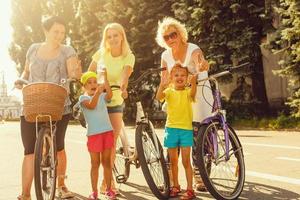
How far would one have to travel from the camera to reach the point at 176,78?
16.9 ft

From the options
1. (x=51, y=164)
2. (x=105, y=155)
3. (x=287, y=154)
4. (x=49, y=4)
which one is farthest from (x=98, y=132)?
(x=49, y=4)

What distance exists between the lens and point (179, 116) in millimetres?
5148

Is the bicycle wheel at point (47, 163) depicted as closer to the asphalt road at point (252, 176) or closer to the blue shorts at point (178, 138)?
the asphalt road at point (252, 176)

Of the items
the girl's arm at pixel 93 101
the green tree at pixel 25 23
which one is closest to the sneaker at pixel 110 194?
the girl's arm at pixel 93 101

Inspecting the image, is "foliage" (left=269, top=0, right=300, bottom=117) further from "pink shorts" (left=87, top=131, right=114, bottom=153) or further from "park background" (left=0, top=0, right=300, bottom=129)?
"pink shorts" (left=87, top=131, right=114, bottom=153)

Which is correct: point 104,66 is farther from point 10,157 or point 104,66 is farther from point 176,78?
point 10,157

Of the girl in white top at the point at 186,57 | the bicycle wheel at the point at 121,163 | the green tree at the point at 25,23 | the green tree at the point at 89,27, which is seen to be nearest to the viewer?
the girl in white top at the point at 186,57

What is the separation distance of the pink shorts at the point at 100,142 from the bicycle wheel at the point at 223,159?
0.94m

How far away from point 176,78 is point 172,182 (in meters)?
1.18

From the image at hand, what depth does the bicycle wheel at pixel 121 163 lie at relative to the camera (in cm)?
607

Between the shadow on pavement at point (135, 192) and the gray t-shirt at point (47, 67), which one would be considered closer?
the gray t-shirt at point (47, 67)

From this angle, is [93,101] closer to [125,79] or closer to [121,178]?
[125,79]

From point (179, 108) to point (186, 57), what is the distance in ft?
2.13

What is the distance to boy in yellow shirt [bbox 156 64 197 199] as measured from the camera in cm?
509
